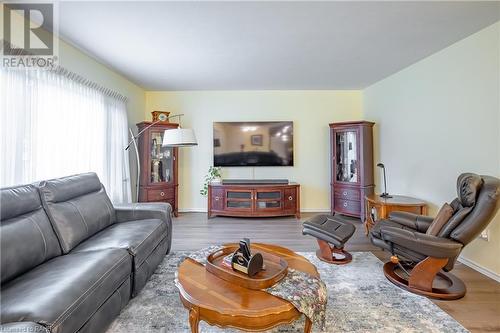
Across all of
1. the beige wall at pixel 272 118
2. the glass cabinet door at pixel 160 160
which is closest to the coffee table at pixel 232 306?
the glass cabinet door at pixel 160 160

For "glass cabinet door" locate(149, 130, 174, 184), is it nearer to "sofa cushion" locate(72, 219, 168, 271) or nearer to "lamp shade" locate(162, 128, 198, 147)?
"lamp shade" locate(162, 128, 198, 147)

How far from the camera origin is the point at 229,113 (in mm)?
4863

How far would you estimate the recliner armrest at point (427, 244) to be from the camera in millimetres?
1896

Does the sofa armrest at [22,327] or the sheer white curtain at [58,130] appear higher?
the sheer white curtain at [58,130]

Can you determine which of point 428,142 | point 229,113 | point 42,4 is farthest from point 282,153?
point 42,4

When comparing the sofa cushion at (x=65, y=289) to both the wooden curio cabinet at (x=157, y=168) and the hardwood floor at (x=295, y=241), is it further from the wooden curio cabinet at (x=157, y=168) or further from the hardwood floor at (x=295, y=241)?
the wooden curio cabinet at (x=157, y=168)

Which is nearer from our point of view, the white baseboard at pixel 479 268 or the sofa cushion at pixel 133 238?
the sofa cushion at pixel 133 238

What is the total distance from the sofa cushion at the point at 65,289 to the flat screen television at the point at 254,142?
320cm

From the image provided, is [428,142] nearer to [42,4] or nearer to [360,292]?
[360,292]

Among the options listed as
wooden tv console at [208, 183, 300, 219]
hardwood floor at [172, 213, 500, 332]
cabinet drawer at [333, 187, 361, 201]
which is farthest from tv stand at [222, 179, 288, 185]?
cabinet drawer at [333, 187, 361, 201]

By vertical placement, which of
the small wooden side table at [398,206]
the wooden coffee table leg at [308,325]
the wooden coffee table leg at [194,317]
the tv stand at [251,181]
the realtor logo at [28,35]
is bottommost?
the wooden coffee table leg at [308,325]

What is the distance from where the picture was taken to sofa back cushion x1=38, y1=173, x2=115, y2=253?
187 cm

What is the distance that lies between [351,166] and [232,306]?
3787 millimetres

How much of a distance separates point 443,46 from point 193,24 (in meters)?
2.90
